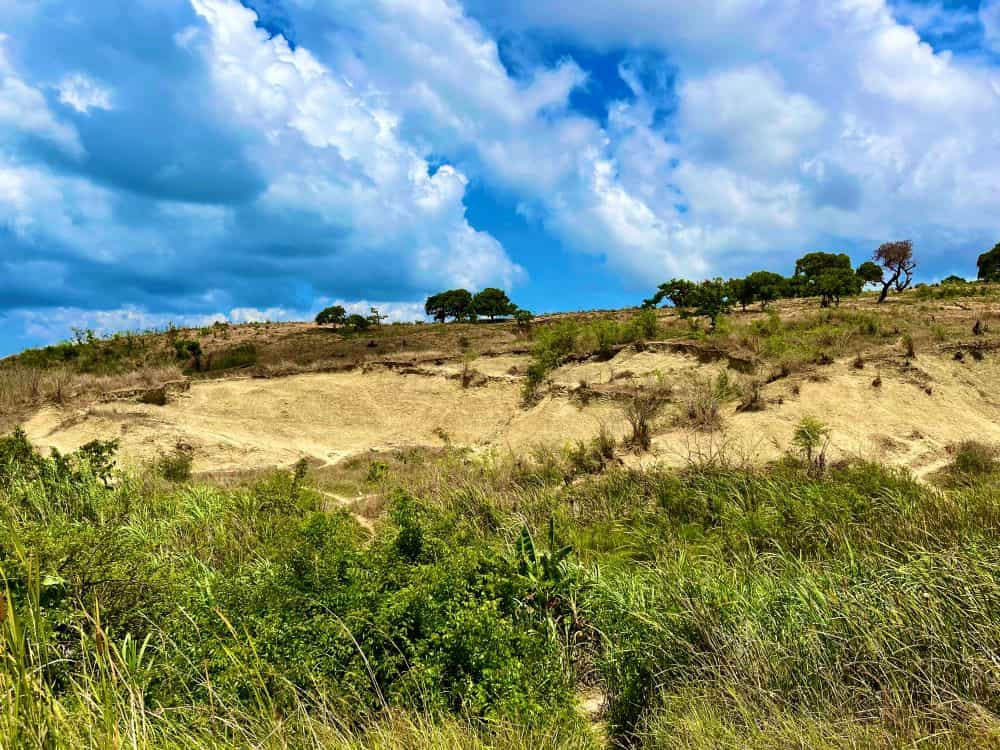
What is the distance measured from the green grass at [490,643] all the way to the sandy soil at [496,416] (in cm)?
676

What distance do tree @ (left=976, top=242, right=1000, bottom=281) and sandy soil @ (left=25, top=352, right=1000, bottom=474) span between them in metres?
47.8

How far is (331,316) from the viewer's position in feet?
138

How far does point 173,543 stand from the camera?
750 cm

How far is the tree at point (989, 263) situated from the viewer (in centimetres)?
5112

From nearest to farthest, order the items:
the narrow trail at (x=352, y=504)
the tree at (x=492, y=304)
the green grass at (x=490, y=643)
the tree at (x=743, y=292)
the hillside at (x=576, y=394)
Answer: the green grass at (x=490, y=643) < the narrow trail at (x=352, y=504) < the hillside at (x=576, y=394) < the tree at (x=743, y=292) < the tree at (x=492, y=304)

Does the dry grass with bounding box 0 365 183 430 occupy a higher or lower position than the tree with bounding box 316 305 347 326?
lower

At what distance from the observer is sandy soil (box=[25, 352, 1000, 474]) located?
13.8 meters

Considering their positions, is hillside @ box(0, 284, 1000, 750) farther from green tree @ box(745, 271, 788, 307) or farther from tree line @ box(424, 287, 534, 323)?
tree line @ box(424, 287, 534, 323)

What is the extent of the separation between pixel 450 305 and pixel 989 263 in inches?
2000

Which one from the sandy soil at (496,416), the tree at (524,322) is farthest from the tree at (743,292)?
the sandy soil at (496,416)

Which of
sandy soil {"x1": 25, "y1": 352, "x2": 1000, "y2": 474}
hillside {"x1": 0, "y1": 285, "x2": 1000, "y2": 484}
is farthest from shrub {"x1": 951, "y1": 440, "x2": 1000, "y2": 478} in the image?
hillside {"x1": 0, "y1": 285, "x2": 1000, "y2": 484}

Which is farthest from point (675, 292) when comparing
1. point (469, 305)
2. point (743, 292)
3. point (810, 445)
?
point (810, 445)

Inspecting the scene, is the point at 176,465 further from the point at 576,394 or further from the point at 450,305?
the point at 450,305

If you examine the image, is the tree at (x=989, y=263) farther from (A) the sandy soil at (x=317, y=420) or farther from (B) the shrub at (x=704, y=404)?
(A) the sandy soil at (x=317, y=420)
